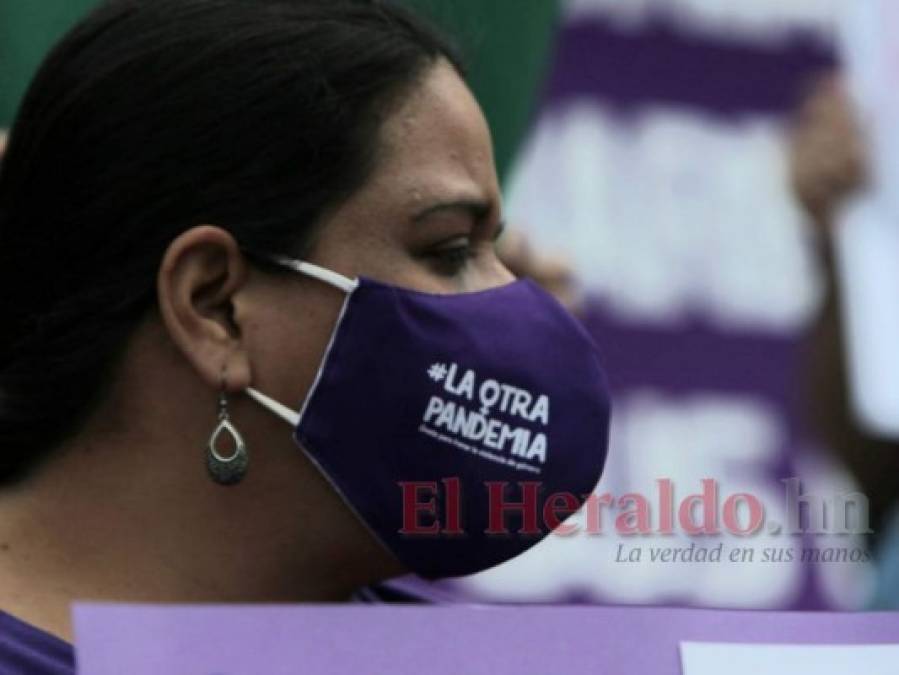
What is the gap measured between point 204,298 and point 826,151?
6.47ft

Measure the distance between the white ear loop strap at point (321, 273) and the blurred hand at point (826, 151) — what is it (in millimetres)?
1823

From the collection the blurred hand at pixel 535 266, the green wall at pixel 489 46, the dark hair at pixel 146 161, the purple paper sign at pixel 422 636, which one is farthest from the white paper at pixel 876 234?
the purple paper sign at pixel 422 636

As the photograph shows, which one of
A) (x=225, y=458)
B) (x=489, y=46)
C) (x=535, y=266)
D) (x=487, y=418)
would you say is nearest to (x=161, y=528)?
(x=225, y=458)

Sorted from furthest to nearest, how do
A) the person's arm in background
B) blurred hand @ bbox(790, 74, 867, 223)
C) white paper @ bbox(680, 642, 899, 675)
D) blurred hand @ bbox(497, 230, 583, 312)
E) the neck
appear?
blurred hand @ bbox(790, 74, 867, 223) < the person's arm in background < blurred hand @ bbox(497, 230, 583, 312) < the neck < white paper @ bbox(680, 642, 899, 675)

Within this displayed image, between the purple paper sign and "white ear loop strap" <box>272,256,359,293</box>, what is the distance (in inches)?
16.3

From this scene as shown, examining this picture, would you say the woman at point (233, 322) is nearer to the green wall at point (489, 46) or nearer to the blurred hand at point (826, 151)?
the green wall at point (489, 46)

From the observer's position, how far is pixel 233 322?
6.90ft

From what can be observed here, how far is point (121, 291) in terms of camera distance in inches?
82.4

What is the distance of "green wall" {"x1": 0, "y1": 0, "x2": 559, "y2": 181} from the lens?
10.0 feet

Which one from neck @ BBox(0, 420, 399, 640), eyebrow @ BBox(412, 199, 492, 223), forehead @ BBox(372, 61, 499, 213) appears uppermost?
forehead @ BBox(372, 61, 499, 213)

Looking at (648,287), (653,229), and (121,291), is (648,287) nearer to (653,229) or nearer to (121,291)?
(653,229)

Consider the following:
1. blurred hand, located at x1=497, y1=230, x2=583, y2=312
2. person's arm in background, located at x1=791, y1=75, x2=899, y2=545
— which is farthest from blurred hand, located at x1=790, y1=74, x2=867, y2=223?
blurred hand, located at x1=497, y1=230, x2=583, y2=312

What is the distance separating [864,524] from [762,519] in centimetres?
36

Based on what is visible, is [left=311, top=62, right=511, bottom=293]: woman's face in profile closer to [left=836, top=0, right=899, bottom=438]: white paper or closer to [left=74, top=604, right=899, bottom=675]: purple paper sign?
[left=74, top=604, right=899, bottom=675]: purple paper sign
